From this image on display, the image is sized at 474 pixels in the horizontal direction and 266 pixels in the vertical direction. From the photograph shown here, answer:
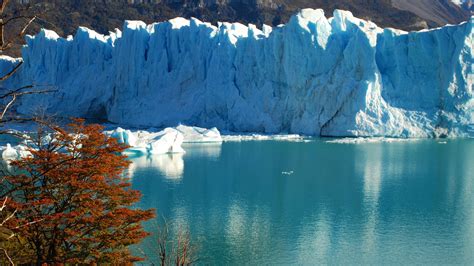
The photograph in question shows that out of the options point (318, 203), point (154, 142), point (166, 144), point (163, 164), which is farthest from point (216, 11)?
point (318, 203)

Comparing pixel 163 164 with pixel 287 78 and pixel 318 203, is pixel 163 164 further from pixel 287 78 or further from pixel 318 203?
pixel 287 78

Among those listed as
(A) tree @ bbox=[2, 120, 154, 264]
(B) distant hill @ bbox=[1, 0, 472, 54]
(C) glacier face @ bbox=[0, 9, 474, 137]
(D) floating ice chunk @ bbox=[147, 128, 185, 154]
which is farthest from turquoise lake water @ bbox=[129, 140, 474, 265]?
(B) distant hill @ bbox=[1, 0, 472, 54]

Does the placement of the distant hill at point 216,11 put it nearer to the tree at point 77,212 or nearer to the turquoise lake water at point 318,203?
the turquoise lake water at point 318,203

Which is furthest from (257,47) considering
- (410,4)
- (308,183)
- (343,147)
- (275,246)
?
(410,4)

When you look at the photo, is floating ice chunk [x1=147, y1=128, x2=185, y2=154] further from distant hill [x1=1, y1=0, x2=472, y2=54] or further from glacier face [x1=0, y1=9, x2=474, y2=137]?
distant hill [x1=1, y1=0, x2=472, y2=54]

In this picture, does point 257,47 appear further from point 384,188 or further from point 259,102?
point 384,188
